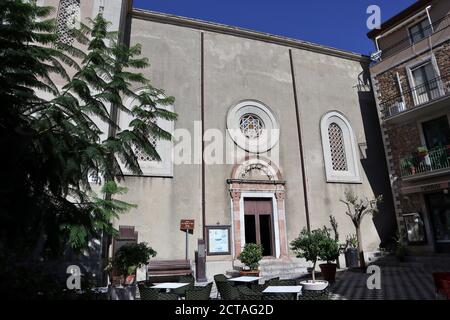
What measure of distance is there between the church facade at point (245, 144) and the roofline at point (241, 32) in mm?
51

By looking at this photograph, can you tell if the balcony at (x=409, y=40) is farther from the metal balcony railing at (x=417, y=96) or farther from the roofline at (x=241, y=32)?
the metal balcony railing at (x=417, y=96)

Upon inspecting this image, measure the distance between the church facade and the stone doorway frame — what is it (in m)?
0.04

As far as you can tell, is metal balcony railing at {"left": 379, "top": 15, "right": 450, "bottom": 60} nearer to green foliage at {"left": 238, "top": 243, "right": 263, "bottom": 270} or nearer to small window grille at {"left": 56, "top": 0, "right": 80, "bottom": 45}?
green foliage at {"left": 238, "top": 243, "right": 263, "bottom": 270}

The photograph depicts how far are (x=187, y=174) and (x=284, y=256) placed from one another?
5.45 metres

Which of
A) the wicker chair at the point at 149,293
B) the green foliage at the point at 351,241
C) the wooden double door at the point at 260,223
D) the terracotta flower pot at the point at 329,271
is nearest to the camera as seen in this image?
→ the wicker chair at the point at 149,293

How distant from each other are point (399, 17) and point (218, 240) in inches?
561

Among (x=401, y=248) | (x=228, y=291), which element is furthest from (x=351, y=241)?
(x=228, y=291)

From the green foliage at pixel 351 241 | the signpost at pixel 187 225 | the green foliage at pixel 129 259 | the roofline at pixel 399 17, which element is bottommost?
the green foliage at pixel 129 259

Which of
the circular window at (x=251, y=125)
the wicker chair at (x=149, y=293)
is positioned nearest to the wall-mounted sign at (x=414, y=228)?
the circular window at (x=251, y=125)

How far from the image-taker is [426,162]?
48.8 ft

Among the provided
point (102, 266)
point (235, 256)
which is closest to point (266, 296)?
point (102, 266)

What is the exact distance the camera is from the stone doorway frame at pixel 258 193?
46.3ft
